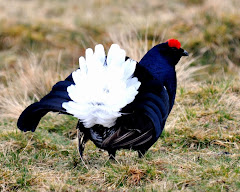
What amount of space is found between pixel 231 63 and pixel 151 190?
365 centimetres

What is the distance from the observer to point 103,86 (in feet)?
8.70

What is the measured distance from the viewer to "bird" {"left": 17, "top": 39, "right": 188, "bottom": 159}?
8.70 feet

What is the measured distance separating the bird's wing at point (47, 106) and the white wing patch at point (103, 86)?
4.6 inches

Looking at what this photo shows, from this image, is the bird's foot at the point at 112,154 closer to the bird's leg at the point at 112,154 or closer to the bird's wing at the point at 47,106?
the bird's leg at the point at 112,154

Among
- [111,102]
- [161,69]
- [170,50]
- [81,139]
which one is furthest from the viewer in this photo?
[170,50]

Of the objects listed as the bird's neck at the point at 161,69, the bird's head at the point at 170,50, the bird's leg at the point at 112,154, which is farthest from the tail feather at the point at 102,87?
the bird's head at the point at 170,50

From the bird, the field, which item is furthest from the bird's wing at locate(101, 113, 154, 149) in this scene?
the field

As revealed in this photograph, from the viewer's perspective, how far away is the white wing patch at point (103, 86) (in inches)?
104

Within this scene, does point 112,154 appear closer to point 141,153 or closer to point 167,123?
point 141,153

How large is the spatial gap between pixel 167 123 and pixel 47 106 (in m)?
1.48

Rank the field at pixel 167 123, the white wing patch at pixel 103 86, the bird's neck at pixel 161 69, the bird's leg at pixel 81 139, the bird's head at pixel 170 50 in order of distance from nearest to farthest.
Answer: the white wing patch at pixel 103 86
the field at pixel 167 123
the bird's leg at pixel 81 139
the bird's neck at pixel 161 69
the bird's head at pixel 170 50

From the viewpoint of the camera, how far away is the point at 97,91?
104 inches

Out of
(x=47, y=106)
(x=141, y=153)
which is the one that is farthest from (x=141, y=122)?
(x=47, y=106)

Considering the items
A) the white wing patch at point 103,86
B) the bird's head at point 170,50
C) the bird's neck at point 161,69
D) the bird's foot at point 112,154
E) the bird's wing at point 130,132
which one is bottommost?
the bird's foot at point 112,154
